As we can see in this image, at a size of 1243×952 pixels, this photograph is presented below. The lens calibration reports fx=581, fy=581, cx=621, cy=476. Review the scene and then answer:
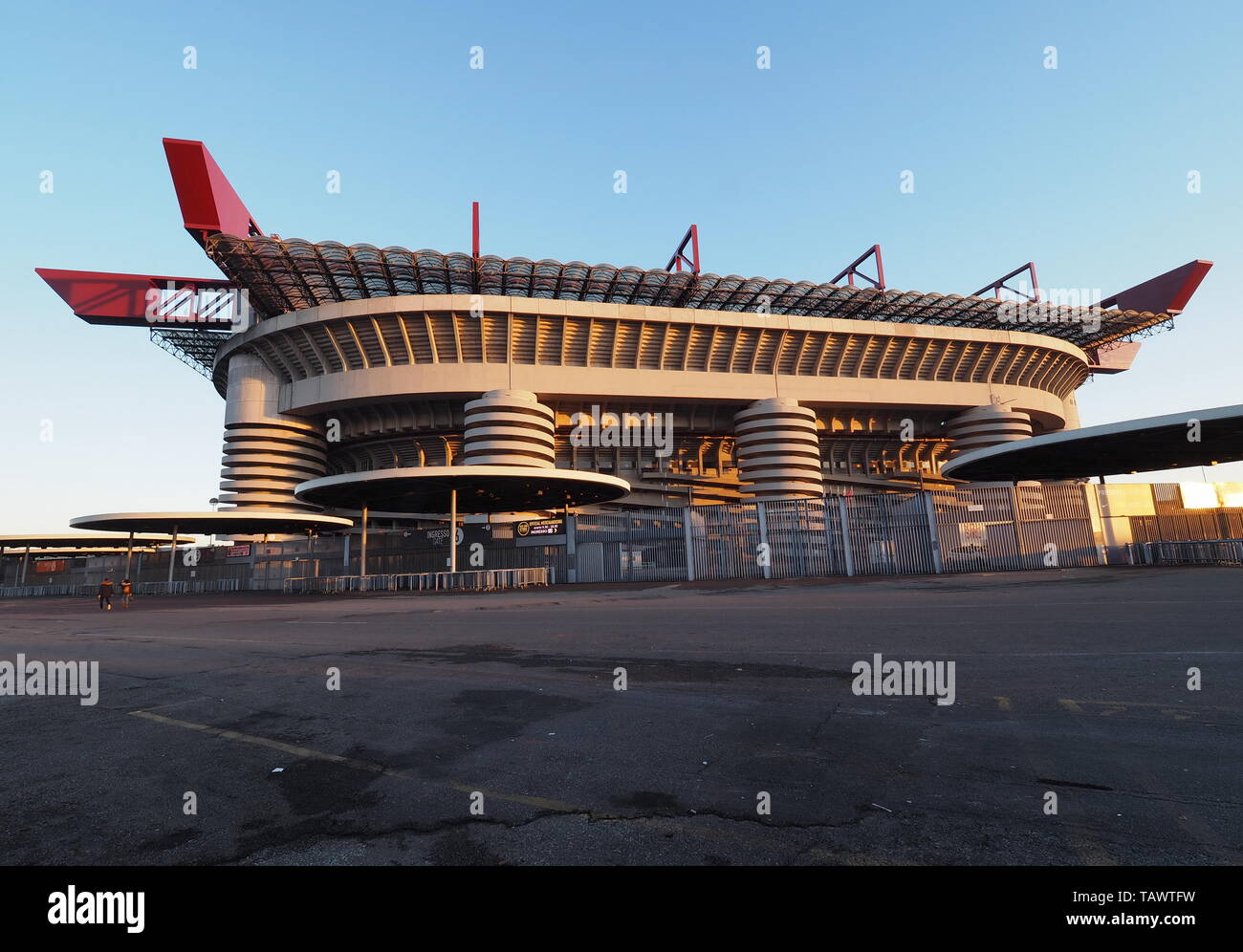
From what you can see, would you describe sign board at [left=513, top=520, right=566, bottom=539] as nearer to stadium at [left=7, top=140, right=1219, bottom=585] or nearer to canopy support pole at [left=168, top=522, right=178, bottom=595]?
stadium at [left=7, top=140, right=1219, bottom=585]

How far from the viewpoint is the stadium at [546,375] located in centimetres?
3538

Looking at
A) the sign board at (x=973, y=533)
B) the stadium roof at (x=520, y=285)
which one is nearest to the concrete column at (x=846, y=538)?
the sign board at (x=973, y=533)

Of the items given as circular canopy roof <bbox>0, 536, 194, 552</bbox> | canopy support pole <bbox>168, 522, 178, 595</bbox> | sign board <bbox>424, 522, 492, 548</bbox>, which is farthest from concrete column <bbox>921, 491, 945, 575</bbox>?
circular canopy roof <bbox>0, 536, 194, 552</bbox>

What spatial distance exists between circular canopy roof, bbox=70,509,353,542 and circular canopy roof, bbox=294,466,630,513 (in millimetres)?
5363

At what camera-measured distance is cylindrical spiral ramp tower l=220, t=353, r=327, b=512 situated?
41375 mm

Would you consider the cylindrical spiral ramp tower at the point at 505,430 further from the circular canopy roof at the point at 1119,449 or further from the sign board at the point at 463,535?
the circular canopy roof at the point at 1119,449

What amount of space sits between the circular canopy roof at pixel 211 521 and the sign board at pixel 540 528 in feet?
43.9

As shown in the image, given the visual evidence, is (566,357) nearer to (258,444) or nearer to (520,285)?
(520,285)

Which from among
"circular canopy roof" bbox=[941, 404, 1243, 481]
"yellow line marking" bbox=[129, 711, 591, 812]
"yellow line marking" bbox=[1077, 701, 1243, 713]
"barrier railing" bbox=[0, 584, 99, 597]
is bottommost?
"yellow line marking" bbox=[1077, 701, 1243, 713]
